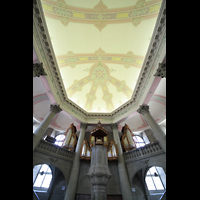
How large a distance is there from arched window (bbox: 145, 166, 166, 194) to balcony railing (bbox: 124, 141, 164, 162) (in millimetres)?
3721

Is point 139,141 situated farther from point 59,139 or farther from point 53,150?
point 53,150

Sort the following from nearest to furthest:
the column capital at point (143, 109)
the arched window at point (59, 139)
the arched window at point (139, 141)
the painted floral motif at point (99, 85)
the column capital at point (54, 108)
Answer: the column capital at point (54, 108) < the column capital at point (143, 109) < the painted floral motif at point (99, 85) < the arched window at point (59, 139) < the arched window at point (139, 141)

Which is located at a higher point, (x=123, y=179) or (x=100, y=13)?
(x=100, y=13)

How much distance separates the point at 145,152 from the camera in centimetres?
772

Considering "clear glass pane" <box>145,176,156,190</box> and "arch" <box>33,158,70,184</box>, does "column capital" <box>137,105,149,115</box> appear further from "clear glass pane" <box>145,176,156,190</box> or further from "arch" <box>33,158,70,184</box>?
"arch" <box>33,158,70,184</box>

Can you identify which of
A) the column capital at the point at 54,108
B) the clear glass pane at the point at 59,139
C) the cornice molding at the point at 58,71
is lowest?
the column capital at the point at 54,108

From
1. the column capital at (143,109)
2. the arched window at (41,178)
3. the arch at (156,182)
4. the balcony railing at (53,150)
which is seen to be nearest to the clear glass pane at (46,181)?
the arched window at (41,178)

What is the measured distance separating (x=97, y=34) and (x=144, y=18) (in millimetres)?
3662

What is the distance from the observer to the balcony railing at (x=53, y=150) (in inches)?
276

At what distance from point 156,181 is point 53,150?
32.3 ft

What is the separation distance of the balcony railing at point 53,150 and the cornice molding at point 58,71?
3.46m

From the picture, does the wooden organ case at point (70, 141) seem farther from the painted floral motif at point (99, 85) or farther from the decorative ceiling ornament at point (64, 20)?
the decorative ceiling ornament at point (64, 20)

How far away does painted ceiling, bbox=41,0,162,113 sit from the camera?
730 centimetres

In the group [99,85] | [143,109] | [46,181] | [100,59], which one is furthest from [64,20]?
[46,181]
